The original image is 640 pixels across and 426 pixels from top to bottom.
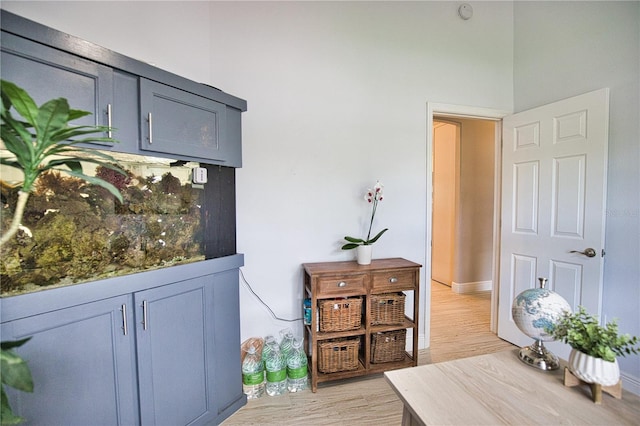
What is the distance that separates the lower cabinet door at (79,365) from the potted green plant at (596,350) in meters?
1.75

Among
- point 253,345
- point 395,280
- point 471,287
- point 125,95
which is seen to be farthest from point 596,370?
point 471,287

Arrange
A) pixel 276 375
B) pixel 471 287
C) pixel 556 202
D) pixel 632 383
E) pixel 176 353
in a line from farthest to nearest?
pixel 471 287 < pixel 556 202 < pixel 276 375 < pixel 632 383 < pixel 176 353

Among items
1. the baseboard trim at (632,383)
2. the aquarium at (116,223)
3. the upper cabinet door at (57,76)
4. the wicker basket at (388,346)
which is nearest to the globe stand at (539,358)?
the wicker basket at (388,346)

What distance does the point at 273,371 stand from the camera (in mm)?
1917

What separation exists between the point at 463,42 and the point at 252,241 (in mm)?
2645

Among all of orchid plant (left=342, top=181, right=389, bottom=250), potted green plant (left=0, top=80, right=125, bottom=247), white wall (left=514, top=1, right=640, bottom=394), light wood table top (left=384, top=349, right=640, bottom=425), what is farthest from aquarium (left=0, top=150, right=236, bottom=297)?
white wall (left=514, top=1, right=640, bottom=394)

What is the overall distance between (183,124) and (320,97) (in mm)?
1187

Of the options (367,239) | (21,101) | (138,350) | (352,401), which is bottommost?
(352,401)

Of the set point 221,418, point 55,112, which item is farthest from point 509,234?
point 55,112

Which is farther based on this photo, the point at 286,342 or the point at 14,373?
the point at 286,342

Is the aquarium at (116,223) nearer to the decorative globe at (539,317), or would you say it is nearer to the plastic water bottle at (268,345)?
the plastic water bottle at (268,345)

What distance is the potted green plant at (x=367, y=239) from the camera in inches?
83.2

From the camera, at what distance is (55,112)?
0.75m

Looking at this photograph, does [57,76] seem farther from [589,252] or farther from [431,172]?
[589,252]
